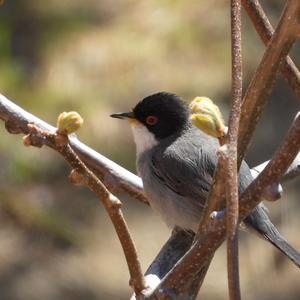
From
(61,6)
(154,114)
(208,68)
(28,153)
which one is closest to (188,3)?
(208,68)

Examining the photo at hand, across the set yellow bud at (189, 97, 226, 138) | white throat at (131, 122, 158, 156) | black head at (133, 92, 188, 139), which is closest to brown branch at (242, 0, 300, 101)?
yellow bud at (189, 97, 226, 138)

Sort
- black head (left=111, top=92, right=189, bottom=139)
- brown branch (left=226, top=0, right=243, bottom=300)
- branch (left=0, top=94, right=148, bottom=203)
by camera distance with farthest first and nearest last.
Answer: black head (left=111, top=92, right=189, bottom=139)
branch (left=0, top=94, right=148, bottom=203)
brown branch (left=226, top=0, right=243, bottom=300)

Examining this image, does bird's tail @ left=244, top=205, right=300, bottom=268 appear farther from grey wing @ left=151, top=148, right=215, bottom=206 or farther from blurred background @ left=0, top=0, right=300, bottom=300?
blurred background @ left=0, top=0, right=300, bottom=300

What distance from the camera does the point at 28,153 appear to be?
677cm

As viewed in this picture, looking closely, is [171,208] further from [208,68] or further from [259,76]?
[208,68]

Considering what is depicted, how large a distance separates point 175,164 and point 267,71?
9.08 feet

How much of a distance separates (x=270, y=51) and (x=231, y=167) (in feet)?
0.67

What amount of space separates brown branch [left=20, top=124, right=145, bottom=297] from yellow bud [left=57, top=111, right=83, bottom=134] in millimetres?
21

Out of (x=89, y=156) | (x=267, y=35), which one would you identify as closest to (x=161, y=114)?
(x=89, y=156)

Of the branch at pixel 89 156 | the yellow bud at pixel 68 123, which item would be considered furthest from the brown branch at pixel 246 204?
the branch at pixel 89 156

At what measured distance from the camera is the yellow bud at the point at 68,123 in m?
1.52

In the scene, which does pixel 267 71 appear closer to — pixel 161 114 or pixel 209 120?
pixel 209 120

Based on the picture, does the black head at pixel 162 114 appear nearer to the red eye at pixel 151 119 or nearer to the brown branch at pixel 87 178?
the red eye at pixel 151 119

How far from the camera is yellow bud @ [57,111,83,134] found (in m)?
1.52
